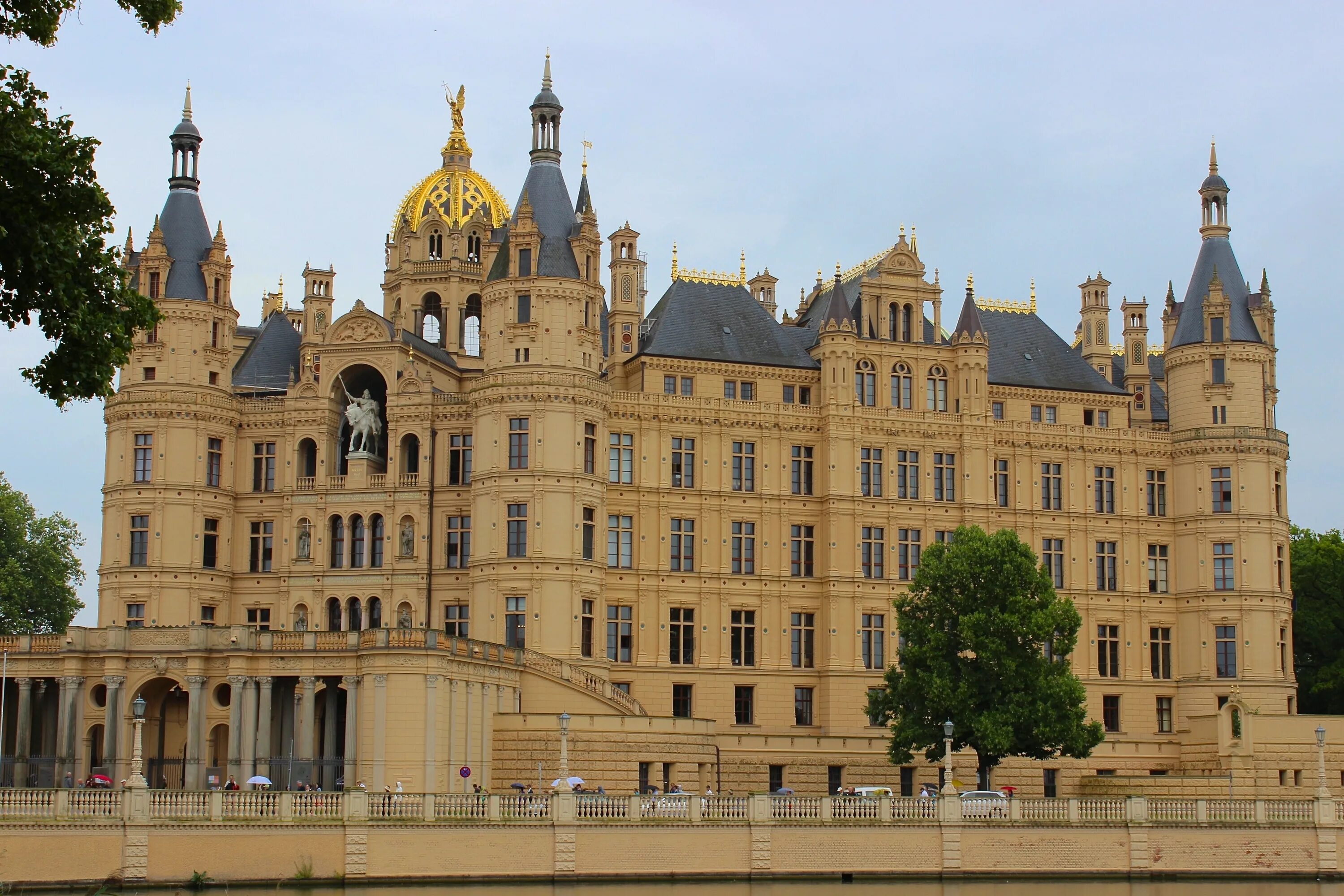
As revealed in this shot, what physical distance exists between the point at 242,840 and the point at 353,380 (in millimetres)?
34661

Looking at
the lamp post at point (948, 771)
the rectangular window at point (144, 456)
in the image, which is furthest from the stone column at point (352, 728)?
the rectangular window at point (144, 456)

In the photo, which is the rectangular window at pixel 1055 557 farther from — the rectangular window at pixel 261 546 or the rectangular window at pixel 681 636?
the rectangular window at pixel 261 546

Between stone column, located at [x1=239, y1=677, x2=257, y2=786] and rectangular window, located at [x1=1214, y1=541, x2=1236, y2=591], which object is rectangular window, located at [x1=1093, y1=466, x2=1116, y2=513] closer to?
rectangular window, located at [x1=1214, y1=541, x2=1236, y2=591]

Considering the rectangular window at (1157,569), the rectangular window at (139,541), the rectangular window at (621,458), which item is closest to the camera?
the rectangular window at (139,541)

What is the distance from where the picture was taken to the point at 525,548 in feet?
233

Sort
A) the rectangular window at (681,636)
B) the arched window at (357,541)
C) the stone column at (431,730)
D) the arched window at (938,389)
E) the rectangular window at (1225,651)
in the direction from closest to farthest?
the stone column at (431,730), the rectangular window at (681,636), the arched window at (357,541), the rectangular window at (1225,651), the arched window at (938,389)

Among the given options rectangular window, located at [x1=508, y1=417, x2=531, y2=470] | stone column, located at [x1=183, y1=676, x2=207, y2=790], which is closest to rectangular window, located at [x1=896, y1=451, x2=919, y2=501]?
rectangular window, located at [x1=508, y1=417, x2=531, y2=470]

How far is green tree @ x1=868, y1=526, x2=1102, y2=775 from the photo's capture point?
63.5m

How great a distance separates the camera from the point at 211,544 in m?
76.1

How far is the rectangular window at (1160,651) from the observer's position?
80.9 metres

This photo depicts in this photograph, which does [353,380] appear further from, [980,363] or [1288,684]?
[1288,684]

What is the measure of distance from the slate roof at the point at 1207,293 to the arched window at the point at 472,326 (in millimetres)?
31015

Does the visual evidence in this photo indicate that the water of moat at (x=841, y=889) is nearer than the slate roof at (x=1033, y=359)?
Yes

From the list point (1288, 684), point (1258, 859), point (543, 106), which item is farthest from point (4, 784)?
point (1288, 684)
